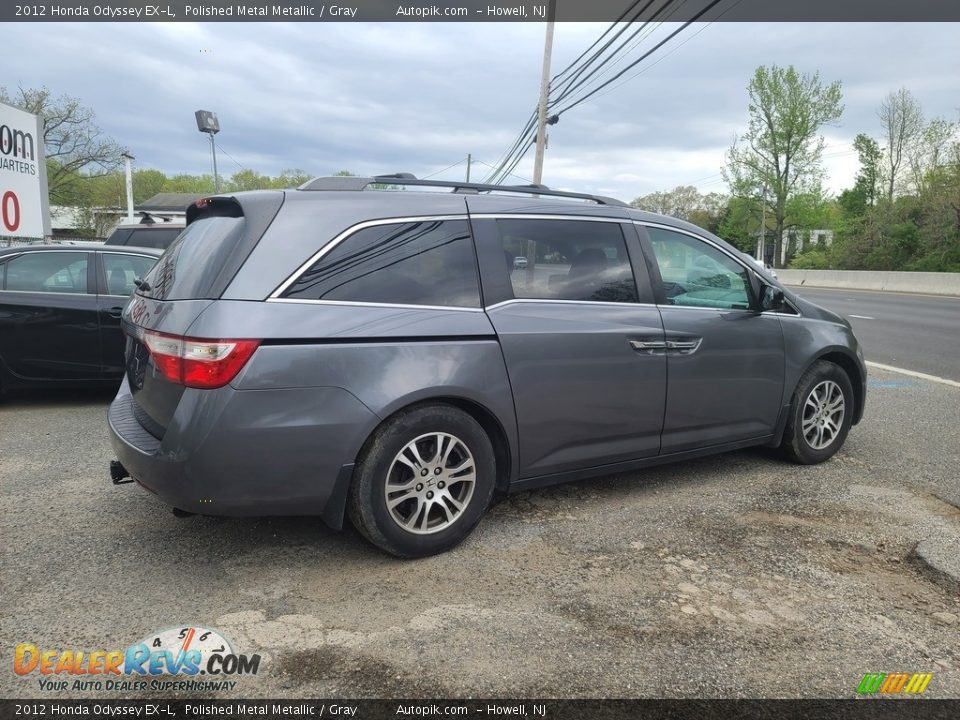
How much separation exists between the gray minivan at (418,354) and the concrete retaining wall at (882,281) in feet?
87.4

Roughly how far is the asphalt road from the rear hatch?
27.2 feet

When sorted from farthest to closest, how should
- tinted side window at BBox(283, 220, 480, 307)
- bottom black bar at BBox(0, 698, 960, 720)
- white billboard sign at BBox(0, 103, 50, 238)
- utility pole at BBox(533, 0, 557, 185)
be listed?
utility pole at BBox(533, 0, 557, 185) → white billboard sign at BBox(0, 103, 50, 238) → tinted side window at BBox(283, 220, 480, 307) → bottom black bar at BBox(0, 698, 960, 720)

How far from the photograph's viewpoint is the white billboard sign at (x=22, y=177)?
11328mm

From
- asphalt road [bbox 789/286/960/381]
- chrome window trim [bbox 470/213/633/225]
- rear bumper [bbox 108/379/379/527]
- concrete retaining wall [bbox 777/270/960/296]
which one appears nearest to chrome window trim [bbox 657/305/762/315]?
chrome window trim [bbox 470/213/633/225]

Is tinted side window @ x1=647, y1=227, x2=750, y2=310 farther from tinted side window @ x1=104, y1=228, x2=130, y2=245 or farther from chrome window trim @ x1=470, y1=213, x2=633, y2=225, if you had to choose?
tinted side window @ x1=104, y1=228, x2=130, y2=245

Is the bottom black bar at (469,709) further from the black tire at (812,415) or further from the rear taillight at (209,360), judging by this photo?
the black tire at (812,415)

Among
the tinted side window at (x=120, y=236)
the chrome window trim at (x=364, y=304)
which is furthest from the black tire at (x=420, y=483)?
the tinted side window at (x=120, y=236)

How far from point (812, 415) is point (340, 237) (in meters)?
3.46

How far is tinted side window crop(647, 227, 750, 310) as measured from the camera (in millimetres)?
4031

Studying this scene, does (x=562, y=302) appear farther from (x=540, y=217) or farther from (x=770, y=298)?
(x=770, y=298)

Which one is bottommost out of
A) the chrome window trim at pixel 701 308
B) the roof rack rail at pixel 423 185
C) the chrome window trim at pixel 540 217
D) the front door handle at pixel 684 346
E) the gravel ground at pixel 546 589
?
the gravel ground at pixel 546 589

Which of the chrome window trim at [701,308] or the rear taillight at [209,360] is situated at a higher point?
the chrome window trim at [701,308]

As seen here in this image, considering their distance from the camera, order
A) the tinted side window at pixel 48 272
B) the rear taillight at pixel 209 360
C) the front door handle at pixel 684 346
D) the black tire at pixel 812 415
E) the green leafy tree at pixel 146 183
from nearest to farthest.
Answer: the rear taillight at pixel 209 360
the front door handle at pixel 684 346
the black tire at pixel 812 415
the tinted side window at pixel 48 272
the green leafy tree at pixel 146 183
